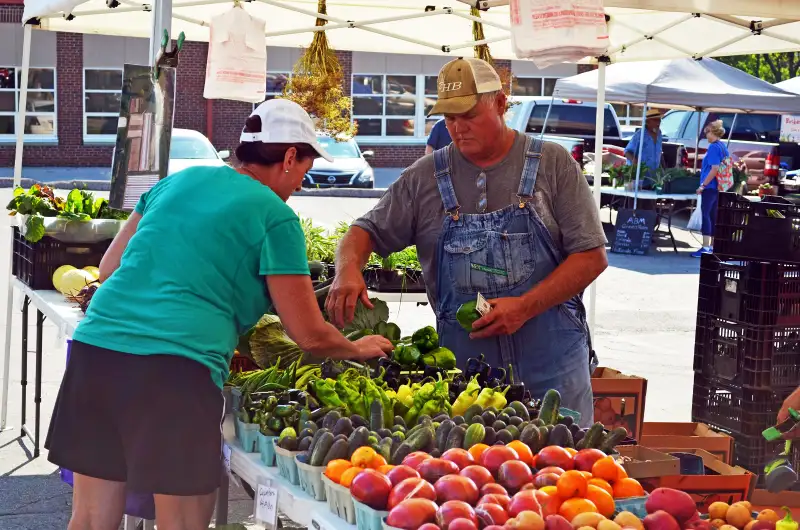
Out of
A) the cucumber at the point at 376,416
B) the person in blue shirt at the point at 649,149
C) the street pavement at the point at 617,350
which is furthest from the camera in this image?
the person in blue shirt at the point at 649,149

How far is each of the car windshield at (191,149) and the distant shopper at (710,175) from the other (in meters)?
8.06

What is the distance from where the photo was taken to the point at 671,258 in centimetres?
1662

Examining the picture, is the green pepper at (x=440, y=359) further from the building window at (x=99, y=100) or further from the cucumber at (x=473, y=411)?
the building window at (x=99, y=100)

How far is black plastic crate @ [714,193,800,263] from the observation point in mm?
5738

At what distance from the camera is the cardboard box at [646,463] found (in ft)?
12.0

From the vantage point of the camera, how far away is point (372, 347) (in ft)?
12.4

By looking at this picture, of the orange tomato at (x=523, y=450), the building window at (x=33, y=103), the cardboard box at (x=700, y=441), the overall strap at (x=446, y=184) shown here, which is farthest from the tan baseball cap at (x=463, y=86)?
the building window at (x=33, y=103)

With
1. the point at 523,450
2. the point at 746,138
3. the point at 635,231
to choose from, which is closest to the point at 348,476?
the point at 523,450

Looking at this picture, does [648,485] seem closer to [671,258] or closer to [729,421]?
[729,421]

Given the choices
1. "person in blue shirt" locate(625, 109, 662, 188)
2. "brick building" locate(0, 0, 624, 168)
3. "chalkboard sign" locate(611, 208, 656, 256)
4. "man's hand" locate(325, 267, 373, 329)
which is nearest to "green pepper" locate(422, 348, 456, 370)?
"man's hand" locate(325, 267, 373, 329)

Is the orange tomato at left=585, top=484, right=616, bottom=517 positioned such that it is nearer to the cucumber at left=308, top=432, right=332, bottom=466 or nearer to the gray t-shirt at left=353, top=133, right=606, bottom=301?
the cucumber at left=308, top=432, right=332, bottom=466

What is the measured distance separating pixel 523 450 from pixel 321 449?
1.81 ft

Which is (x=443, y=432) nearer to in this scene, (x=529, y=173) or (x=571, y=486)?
(x=571, y=486)

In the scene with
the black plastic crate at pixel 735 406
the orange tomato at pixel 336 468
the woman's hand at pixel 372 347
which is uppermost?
the woman's hand at pixel 372 347
